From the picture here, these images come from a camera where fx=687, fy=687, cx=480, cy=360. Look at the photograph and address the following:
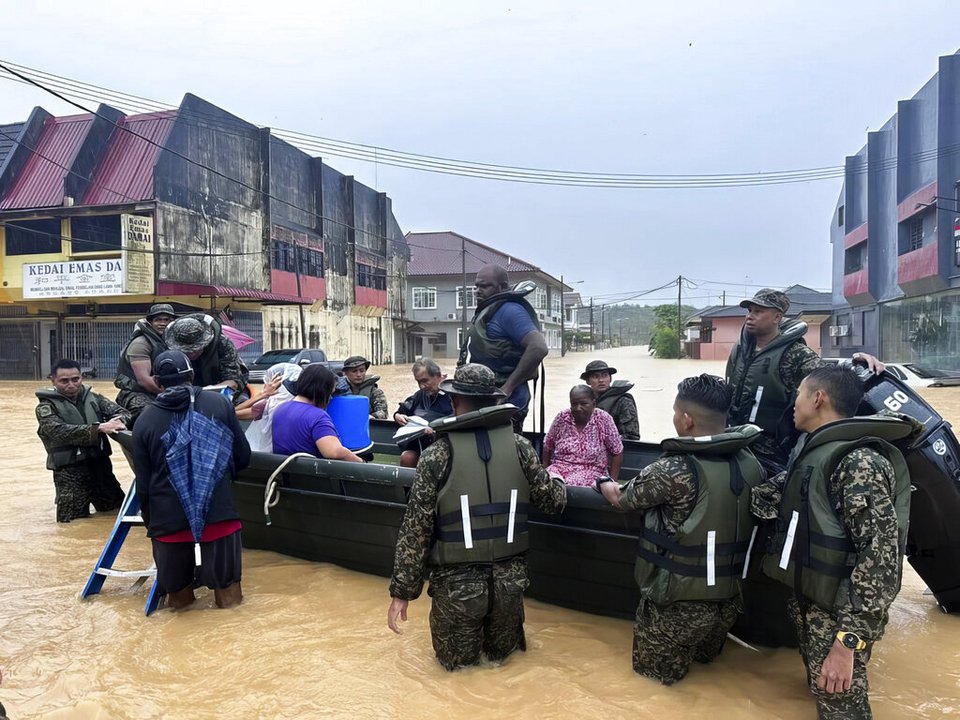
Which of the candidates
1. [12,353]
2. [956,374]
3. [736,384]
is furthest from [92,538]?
[956,374]

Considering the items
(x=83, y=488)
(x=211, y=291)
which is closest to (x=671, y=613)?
(x=83, y=488)

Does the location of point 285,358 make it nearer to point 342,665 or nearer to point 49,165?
point 49,165

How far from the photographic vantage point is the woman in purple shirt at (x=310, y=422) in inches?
173

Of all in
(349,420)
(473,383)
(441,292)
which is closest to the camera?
(473,383)

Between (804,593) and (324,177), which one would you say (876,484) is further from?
(324,177)

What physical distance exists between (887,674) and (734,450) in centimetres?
144

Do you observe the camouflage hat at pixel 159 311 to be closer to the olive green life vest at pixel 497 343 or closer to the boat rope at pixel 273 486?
the boat rope at pixel 273 486

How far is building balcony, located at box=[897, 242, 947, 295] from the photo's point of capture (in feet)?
70.4

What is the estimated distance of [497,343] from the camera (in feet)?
14.0

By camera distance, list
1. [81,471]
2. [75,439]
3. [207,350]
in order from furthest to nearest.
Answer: [81,471] → [75,439] → [207,350]

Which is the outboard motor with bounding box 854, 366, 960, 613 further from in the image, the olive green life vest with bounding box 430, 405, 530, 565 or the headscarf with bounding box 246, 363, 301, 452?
the headscarf with bounding box 246, 363, 301, 452

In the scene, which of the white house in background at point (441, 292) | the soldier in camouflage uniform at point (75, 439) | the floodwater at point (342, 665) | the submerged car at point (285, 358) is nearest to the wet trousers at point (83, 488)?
the soldier in camouflage uniform at point (75, 439)

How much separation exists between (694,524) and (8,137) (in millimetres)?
26997

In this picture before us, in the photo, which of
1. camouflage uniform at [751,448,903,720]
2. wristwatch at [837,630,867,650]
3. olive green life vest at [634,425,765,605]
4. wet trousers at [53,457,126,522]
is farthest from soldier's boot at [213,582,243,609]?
wristwatch at [837,630,867,650]
